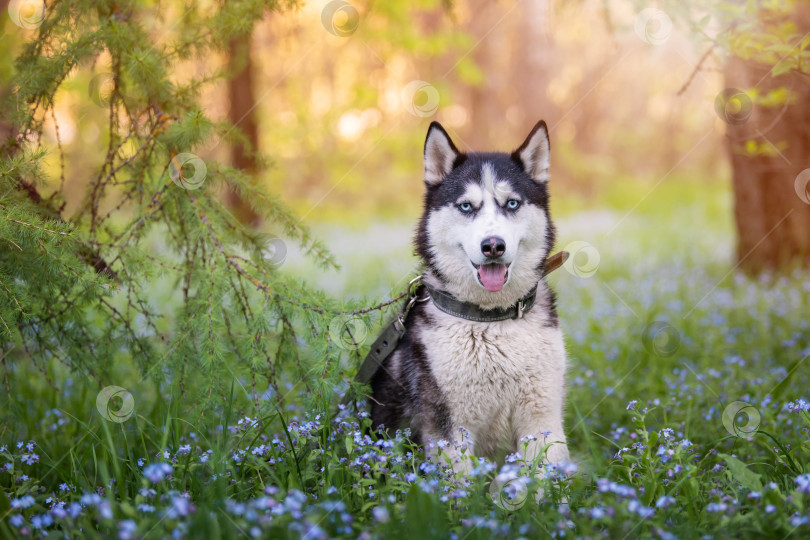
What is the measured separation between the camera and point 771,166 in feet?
22.0

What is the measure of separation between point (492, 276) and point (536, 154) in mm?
719

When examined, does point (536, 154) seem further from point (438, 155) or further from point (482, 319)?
point (482, 319)

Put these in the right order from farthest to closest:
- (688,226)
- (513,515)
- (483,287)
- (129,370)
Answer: (688,226) < (129,370) < (483,287) < (513,515)

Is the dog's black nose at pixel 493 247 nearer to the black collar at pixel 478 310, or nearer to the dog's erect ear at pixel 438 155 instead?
the black collar at pixel 478 310

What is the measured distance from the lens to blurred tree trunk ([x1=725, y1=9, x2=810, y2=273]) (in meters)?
6.53

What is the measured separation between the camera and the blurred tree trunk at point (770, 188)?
6531mm

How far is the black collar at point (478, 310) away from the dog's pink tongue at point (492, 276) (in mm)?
162

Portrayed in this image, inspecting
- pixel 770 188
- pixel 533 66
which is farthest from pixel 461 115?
pixel 770 188

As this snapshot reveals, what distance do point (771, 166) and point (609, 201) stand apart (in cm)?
1050

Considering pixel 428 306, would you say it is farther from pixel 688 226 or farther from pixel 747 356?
pixel 688 226

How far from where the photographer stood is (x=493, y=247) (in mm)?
2738

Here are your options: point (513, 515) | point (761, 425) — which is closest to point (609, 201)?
point (761, 425)

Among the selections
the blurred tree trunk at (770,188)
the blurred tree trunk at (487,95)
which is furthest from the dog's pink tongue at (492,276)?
the blurred tree trunk at (487,95)

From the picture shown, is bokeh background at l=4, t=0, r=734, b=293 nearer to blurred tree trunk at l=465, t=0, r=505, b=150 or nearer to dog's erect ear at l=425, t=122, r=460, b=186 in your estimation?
blurred tree trunk at l=465, t=0, r=505, b=150
